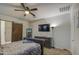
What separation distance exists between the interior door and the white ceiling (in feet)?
0.48

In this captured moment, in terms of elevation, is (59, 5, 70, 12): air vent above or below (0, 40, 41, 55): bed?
above

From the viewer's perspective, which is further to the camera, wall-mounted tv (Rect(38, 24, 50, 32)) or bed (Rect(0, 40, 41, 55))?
wall-mounted tv (Rect(38, 24, 50, 32))

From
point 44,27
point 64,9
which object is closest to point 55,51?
point 44,27

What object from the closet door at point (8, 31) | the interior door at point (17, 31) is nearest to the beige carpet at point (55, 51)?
the interior door at point (17, 31)

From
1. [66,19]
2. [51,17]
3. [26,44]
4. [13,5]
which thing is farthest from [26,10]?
[66,19]

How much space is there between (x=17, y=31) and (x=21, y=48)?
286 mm

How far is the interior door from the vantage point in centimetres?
175

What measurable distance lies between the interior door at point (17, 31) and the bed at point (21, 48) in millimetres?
83

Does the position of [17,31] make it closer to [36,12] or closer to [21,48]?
[21,48]

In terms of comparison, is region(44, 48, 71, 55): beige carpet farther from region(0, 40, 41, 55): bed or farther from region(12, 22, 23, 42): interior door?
region(12, 22, 23, 42): interior door

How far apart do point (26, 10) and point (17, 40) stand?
20.0 inches

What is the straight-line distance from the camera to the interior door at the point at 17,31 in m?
1.75

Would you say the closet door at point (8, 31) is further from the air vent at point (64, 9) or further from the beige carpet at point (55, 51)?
the air vent at point (64, 9)

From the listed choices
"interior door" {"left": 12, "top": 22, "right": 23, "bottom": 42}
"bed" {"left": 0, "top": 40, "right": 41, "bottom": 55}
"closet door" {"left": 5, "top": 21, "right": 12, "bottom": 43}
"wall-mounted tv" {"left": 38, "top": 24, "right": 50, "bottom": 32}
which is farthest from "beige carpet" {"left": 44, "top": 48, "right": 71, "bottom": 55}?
"closet door" {"left": 5, "top": 21, "right": 12, "bottom": 43}
